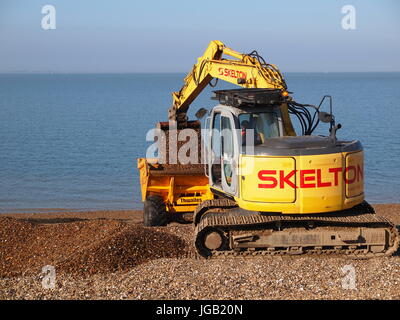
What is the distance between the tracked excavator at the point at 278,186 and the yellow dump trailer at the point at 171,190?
2587 millimetres

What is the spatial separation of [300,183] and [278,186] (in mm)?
361

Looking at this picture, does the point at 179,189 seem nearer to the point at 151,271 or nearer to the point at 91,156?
the point at 151,271

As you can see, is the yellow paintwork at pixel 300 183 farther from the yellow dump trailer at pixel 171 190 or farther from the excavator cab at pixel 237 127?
the yellow dump trailer at pixel 171 190

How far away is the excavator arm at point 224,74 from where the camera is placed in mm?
13328

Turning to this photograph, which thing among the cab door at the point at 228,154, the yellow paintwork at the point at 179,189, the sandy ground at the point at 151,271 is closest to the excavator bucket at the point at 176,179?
the yellow paintwork at the point at 179,189

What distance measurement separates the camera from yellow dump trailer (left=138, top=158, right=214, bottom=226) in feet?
52.3

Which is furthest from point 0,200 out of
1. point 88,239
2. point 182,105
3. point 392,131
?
point 392,131

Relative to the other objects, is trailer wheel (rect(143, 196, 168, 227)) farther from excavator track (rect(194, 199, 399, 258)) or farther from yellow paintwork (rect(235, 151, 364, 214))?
yellow paintwork (rect(235, 151, 364, 214))

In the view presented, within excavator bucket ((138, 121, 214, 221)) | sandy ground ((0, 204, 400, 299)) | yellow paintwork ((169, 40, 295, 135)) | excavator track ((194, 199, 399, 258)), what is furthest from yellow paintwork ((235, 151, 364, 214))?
excavator bucket ((138, 121, 214, 221))

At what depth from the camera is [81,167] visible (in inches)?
1284

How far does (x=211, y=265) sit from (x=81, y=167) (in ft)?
71.9

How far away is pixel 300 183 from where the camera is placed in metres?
11.5

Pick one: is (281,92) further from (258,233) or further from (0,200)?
(0,200)

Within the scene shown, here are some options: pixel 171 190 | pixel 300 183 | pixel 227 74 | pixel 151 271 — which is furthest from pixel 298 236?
pixel 171 190
